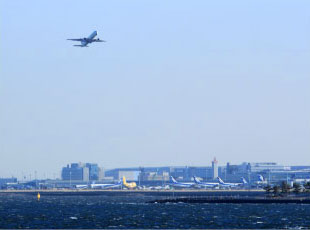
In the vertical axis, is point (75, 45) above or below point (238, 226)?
above

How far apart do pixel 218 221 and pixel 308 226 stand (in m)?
19.4

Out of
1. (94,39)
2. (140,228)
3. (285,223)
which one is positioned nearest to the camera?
(140,228)

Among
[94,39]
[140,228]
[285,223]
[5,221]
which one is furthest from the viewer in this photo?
[94,39]

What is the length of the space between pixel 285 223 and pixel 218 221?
13.0 meters

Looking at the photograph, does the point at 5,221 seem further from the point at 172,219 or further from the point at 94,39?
the point at 94,39

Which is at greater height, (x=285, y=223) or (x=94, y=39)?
(x=94, y=39)

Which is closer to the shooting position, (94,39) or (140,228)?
(140,228)

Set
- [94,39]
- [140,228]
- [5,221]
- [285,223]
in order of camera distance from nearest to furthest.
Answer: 1. [140,228]
2. [285,223]
3. [5,221]
4. [94,39]

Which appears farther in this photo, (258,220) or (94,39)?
(94,39)

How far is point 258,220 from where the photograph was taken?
504 feet

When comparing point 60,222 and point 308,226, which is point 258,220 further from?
point 60,222

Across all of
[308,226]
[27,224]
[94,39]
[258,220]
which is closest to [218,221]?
[258,220]

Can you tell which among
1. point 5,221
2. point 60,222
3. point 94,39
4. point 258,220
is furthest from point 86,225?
point 94,39

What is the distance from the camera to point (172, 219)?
6260 inches
